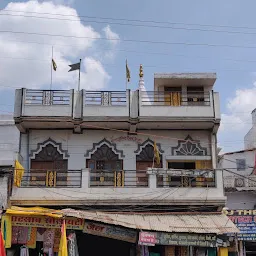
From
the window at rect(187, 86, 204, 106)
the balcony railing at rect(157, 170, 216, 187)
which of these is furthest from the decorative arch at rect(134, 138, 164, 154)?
the window at rect(187, 86, 204, 106)

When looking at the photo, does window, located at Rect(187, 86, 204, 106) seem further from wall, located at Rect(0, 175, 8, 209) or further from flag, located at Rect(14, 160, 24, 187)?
wall, located at Rect(0, 175, 8, 209)

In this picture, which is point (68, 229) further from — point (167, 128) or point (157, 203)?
point (167, 128)

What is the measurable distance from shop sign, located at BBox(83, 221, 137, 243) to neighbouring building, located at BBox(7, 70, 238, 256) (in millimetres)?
489

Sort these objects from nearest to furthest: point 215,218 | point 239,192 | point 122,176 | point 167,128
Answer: point 215,218 → point 122,176 → point 167,128 → point 239,192

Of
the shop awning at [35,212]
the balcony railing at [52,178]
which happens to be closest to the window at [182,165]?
the balcony railing at [52,178]

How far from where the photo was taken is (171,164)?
1717cm

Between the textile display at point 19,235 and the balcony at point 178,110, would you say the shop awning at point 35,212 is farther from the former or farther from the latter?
the balcony at point 178,110

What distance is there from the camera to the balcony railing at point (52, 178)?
623 inches

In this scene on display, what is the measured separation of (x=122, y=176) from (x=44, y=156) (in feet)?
11.1

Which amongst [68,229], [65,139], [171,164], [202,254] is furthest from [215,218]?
[65,139]

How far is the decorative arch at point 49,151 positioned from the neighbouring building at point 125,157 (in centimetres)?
4

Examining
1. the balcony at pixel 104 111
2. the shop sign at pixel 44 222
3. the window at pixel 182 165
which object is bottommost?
the shop sign at pixel 44 222

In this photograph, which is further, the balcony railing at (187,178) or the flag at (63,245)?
the balcony railing at (187,178)

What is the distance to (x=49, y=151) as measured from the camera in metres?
16.7
